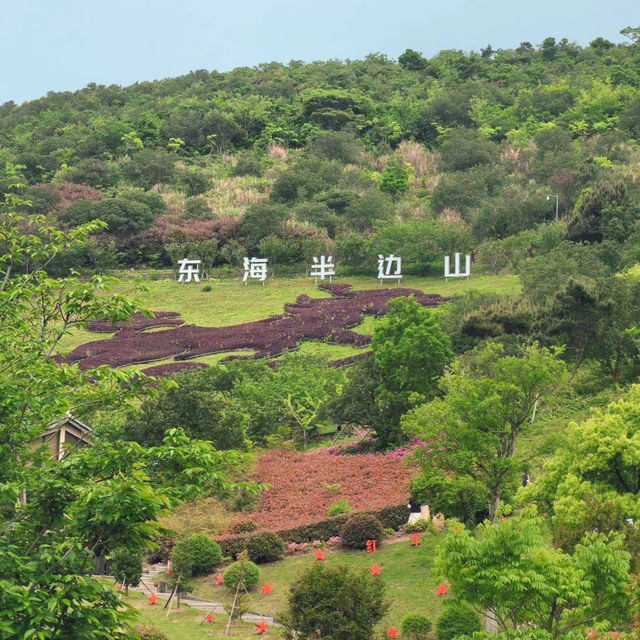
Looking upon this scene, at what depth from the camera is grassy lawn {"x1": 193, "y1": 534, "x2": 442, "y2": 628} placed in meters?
21.8

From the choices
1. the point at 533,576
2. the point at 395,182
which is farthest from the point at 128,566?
the point at 395,182

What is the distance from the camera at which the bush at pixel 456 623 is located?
18.7m

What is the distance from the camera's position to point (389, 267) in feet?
211

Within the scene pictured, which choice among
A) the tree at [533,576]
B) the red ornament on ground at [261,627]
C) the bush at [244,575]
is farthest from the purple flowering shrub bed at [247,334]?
the tree at [533,576]

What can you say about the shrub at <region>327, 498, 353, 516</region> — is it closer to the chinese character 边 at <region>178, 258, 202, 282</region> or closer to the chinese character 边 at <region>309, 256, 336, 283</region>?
the chinese character 边 at <region>309, 256, 336, 283</region>

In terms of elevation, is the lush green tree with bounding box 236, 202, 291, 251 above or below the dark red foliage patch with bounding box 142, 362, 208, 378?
above

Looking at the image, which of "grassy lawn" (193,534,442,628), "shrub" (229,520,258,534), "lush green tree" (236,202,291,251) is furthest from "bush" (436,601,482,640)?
"lush green tree" (236,202,291,251)

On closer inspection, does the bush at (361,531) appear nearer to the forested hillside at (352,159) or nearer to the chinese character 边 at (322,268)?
the forested hillside at (352,159)

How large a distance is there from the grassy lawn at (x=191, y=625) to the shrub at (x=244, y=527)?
5115mm

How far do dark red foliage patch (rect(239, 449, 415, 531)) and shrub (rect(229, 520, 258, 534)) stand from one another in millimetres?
435

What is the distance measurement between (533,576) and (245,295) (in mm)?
50536

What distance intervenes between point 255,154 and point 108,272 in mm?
35931

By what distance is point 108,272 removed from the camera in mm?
68750

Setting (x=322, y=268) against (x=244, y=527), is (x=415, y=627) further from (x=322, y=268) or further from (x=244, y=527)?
(x=322, y=268)
